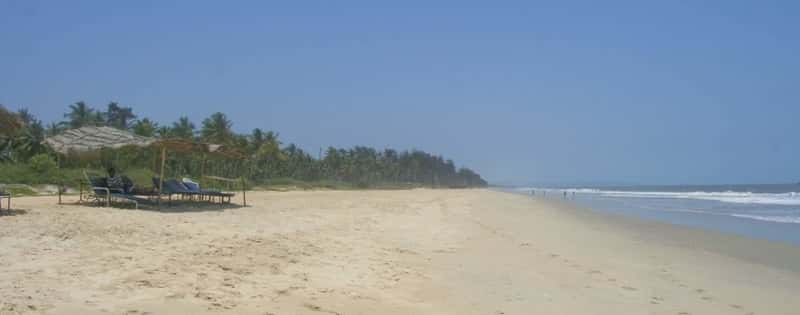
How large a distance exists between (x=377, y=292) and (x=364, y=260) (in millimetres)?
1943

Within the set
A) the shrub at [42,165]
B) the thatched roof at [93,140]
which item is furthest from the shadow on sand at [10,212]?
the shrub at [42,165]

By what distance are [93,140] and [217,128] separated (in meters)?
39.5

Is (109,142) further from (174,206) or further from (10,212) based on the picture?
(10,212)

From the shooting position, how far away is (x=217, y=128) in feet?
176

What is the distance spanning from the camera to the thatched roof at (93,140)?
14594mm

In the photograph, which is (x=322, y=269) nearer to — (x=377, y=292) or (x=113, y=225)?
(x=377, y=292)

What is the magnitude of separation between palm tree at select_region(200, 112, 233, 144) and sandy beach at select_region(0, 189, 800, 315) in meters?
41.3

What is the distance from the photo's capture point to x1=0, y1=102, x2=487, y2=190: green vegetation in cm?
2319

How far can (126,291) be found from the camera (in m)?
5.12

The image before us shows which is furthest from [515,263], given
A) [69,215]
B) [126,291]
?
[69,215]

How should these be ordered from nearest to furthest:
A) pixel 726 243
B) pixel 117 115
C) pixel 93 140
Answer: pixel 726 243 < pixel 93 140 < pixel 117 115

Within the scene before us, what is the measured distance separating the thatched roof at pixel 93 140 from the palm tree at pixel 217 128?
35831 millimetres

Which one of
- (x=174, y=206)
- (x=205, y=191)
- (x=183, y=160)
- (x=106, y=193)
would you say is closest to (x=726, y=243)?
(x=205, y=191)

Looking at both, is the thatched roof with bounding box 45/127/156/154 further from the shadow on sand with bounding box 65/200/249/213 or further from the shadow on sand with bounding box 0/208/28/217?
the shadow on sand with bounding box 0/208/28/217
